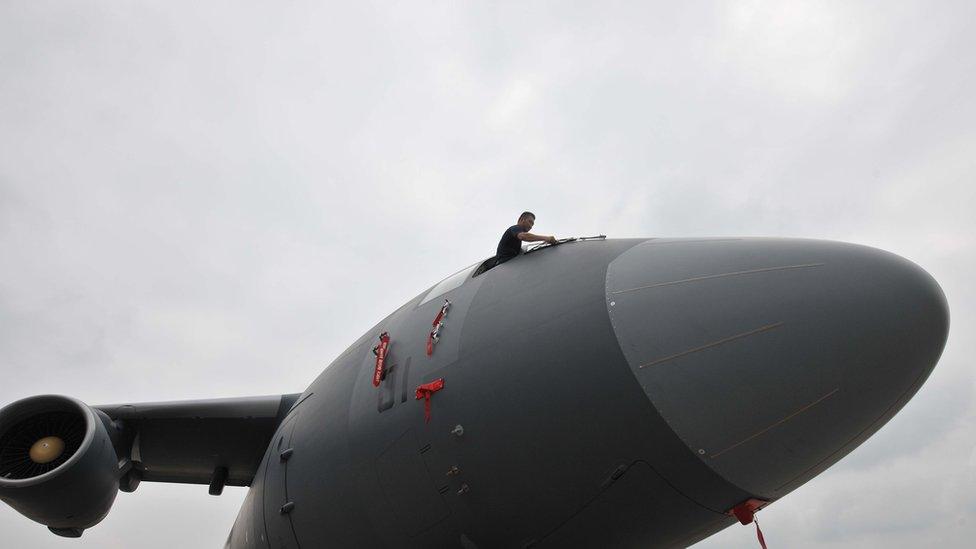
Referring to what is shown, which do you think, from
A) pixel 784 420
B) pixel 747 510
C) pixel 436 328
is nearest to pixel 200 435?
pixel 436 328

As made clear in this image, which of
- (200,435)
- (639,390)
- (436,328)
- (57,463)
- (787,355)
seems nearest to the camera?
(787,355)

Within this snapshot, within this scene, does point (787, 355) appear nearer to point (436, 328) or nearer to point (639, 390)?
point (639, 390)

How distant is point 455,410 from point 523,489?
681mm

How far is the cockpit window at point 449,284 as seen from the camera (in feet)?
18.5

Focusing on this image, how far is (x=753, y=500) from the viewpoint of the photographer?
12.8 feet

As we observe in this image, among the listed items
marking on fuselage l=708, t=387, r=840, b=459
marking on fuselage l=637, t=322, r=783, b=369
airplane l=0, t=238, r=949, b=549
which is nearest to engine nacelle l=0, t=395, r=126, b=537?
airplane l=0, t=238, r=949, b=549

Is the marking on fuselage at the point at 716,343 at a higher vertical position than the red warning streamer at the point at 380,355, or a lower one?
higher

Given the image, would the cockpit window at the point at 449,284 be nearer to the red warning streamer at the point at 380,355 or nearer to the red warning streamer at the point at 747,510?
the red warning streamer at the point at 380,355

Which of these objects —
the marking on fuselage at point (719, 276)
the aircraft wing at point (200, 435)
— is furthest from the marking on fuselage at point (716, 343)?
the aircraft wing at point (200, 435)

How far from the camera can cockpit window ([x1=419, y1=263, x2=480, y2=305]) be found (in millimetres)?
5626

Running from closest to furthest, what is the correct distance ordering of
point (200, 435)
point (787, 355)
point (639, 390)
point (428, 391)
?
1. point (787, 355)
2. point (639, 390)
3. point (428, 391)
4. point (200, 435)

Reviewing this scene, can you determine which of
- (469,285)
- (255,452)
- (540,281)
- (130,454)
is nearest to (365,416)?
(469,285)

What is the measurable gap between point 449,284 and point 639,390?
7.75ft

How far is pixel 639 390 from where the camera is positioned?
3.82 meters
